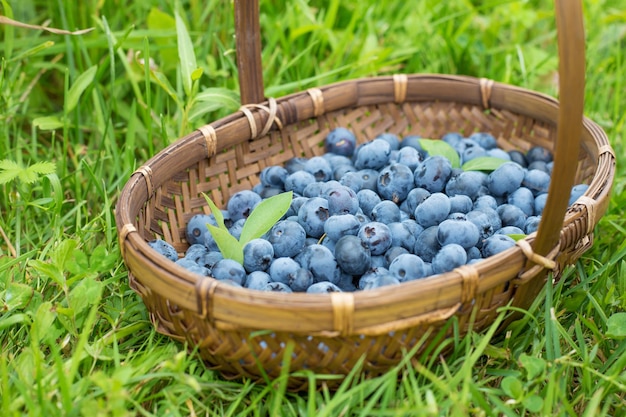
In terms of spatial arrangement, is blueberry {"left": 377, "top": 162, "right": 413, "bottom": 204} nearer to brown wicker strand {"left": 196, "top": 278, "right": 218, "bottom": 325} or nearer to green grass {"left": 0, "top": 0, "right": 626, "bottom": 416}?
green grass {"left": 0, "top": 0, "right": 626, "bottom": 416}

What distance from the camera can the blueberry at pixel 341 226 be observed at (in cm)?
155

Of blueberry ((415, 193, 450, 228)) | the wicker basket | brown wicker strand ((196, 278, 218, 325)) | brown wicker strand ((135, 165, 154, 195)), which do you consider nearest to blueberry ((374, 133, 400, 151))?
the wicker basket

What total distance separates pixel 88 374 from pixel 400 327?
2.18 feet

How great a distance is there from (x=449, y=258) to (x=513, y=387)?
0.29m

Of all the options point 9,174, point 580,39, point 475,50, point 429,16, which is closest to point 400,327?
point 580,39

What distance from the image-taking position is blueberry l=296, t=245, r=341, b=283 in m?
1.46

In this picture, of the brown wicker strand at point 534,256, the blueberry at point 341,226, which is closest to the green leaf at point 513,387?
the brown wicker strand at point 534,256

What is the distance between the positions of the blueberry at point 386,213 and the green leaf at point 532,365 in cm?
46

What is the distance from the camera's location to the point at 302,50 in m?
2.55

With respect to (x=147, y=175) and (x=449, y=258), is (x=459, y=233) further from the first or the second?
(x=147, y=175)

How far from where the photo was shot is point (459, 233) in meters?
1.49

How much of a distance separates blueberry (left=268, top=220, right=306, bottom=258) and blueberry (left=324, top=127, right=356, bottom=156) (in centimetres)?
49

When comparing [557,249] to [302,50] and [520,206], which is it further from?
[302,50]

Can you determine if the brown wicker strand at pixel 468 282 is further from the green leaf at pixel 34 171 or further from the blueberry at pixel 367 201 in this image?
the green leaf at pixel 34 171
